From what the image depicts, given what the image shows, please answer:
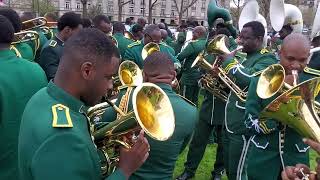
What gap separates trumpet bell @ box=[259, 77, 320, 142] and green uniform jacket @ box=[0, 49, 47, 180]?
1848 mm

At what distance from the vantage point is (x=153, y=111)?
7.89 feet

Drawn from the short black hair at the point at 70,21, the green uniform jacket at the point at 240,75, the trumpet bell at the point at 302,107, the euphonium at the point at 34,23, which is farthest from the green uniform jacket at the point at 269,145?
the euphonium at the point at 34,23

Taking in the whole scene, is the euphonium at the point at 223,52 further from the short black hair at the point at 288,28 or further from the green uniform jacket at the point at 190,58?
the short black hair at the point at 288,28

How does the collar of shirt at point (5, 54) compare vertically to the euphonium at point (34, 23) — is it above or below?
below

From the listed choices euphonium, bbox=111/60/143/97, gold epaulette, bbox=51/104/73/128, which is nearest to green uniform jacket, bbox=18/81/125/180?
gold epaulette, bbox=51/104/73/128

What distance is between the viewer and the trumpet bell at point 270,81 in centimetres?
320

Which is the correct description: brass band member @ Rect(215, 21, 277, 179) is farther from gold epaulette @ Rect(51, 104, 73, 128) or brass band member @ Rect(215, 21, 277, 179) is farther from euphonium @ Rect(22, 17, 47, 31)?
euphonium @ Rect(22, 17, 47, 31)

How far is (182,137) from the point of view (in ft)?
10.3

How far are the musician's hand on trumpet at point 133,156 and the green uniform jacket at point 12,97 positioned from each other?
1259 mm

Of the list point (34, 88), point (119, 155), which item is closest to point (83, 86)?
point (119, 155)

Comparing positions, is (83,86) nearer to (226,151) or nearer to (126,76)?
(126,76)

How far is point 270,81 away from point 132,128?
1.60 m

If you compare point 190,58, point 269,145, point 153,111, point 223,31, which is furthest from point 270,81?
point 190,58

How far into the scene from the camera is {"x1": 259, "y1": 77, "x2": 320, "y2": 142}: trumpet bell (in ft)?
8.41
